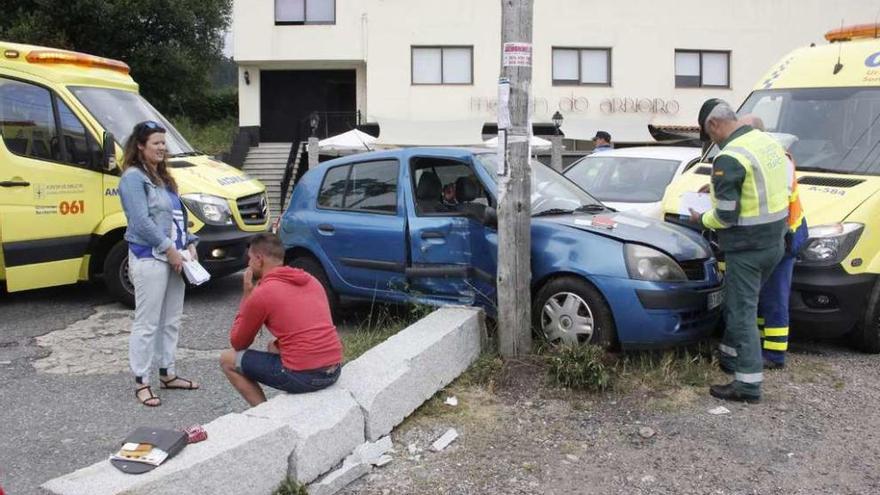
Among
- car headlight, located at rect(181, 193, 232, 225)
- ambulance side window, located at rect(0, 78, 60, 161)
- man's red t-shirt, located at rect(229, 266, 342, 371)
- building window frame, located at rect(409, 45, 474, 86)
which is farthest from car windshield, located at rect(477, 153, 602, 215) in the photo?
building window frame, located at rect(409, 45, 474, 86)

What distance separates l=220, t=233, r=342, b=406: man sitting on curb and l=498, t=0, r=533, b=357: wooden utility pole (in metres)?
1.60

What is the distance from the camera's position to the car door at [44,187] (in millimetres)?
7250

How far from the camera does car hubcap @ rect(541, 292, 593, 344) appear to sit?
18.0 ft

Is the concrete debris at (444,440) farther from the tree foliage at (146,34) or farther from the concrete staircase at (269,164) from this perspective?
the tree foliage at (146,34)

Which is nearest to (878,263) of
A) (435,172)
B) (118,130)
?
(435,172)

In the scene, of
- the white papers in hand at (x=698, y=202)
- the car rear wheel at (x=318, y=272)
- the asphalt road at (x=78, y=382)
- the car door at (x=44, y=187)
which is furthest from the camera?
the car door at (x=44, y=187)

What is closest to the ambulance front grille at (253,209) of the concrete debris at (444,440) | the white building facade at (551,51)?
the concrete debris at (444,440)

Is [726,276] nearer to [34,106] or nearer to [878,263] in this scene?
[878,263]

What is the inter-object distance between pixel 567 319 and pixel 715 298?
1091 mm

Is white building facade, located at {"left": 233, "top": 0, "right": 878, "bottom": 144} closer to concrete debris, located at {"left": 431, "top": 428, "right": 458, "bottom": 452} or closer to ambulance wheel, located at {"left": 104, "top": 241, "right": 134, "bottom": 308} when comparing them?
ambulance wheel, located at {"left": 104, "top": 241, "right": 134, "bottom": 308}

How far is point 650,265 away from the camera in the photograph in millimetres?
5445

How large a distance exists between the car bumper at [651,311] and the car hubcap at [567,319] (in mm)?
199

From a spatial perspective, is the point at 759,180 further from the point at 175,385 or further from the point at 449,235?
the point at 175,385

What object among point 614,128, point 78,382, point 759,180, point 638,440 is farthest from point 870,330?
point 614,128
